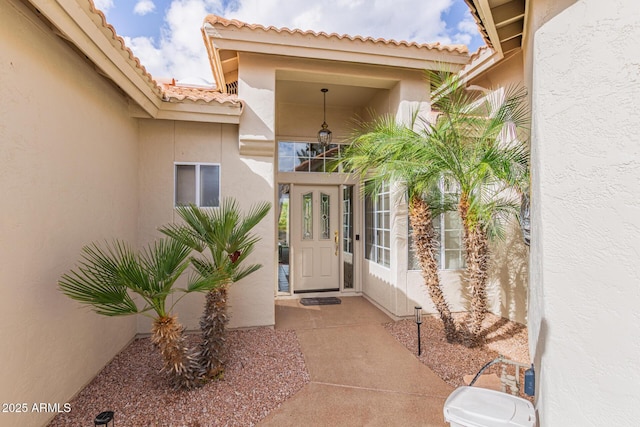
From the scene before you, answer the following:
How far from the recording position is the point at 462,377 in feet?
12.1

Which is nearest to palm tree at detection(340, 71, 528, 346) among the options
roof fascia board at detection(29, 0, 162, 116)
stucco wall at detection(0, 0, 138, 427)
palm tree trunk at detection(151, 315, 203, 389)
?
roof fascia board at detection(29, 0, 162, 116)

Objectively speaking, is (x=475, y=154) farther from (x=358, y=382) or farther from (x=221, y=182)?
(x=221, y=182)

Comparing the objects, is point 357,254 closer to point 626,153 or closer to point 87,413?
point 87,413

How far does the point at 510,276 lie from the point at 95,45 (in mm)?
7040

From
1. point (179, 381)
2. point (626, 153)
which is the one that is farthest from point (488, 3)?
point (179, 381)

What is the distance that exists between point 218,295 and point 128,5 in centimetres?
603

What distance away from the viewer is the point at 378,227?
6.52 meters

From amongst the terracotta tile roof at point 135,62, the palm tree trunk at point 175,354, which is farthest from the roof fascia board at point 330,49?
the palm tree trunk at point 175,354

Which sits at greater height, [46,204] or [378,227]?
[46,204]

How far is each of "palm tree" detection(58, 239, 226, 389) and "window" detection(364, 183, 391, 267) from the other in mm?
3670

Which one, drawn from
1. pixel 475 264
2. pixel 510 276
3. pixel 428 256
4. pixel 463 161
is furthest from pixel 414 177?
pixel 510 276

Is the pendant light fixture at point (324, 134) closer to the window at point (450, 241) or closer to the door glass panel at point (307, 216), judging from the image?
the door glass panel at point (307, 216)

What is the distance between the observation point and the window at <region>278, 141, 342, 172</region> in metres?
7.07

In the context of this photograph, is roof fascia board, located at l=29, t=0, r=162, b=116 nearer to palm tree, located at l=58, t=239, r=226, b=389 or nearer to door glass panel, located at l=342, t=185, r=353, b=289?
palm tree, located at l=58, t=239, r=226, b=389
